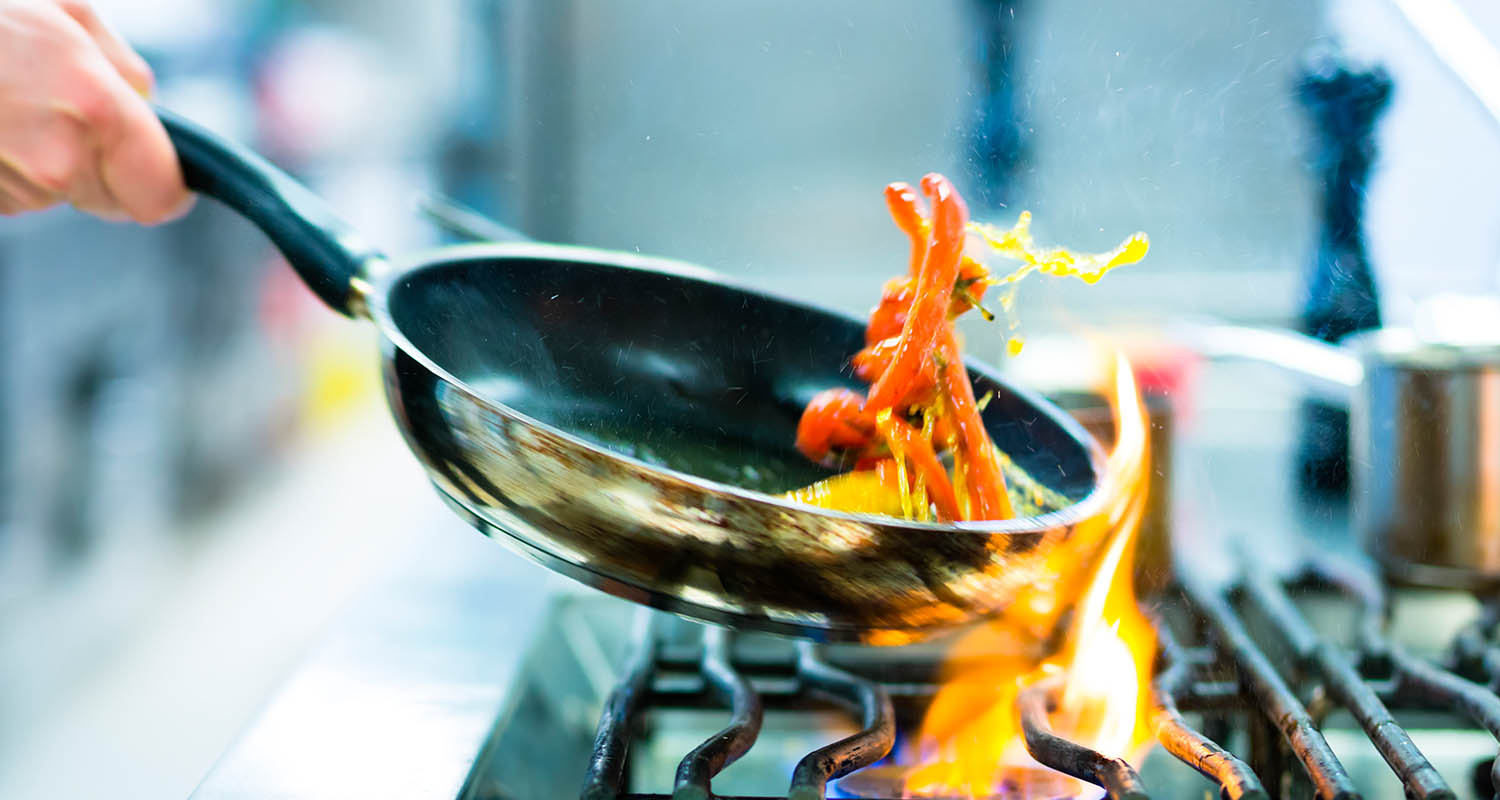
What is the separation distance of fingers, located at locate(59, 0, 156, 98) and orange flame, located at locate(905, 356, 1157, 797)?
0.51 meters

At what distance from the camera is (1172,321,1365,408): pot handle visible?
0.71 m

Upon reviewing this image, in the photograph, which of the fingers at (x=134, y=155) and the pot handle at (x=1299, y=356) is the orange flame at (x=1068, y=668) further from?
the fingers at (x=134, y=155)

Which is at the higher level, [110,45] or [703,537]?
[110,45]

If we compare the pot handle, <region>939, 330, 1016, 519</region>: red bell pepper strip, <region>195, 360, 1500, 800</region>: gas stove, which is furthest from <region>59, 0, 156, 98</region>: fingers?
the pot handle

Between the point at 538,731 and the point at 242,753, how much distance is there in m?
0.13

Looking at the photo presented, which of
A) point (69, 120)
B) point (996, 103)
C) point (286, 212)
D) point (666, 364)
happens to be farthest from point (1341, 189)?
point (69, 120)

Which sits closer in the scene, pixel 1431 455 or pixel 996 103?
pixel 1431 455

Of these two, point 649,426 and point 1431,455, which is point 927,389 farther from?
point 1431,455

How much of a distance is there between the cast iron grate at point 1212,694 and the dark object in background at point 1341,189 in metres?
0.19

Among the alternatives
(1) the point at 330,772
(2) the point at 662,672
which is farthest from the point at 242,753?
(2) the point at 662,672

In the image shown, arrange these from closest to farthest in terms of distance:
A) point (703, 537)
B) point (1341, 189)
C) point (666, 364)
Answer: point (703, 537)
point (666, 364)
point (1341, 189)

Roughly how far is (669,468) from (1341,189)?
0.48 metres

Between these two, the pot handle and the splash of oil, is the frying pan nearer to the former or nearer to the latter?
the splash of oil

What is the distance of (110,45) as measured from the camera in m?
0.59
